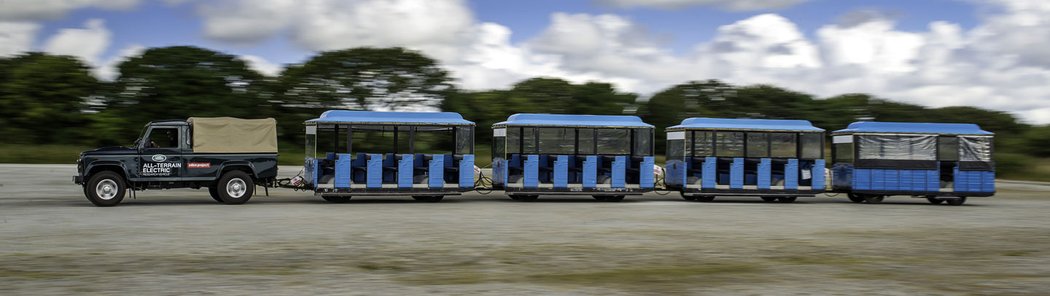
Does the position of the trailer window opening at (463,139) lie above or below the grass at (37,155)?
above

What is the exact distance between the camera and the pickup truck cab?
63.7ft

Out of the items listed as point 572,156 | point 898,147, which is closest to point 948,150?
point 898,147

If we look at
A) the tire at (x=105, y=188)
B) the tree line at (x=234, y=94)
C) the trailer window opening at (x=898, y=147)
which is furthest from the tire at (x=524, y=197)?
the tree line at (x=234, y=94)

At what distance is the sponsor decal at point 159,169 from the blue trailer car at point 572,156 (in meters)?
8.17

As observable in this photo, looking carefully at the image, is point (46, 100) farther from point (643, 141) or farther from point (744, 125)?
point (744, 125)

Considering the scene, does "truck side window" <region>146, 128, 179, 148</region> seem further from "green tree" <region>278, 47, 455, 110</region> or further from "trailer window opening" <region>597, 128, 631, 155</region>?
"green tree" <region>278, 47, 455, 110</region>

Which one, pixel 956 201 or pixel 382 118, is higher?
pixel 382 118

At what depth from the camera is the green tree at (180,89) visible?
163 feet

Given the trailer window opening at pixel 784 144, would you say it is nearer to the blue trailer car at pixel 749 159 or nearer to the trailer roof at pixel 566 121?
the blue trailer car at pixel 749 159

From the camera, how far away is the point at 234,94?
5112 centimetres

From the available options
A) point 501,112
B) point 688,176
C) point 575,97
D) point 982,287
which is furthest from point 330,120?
point 575,97

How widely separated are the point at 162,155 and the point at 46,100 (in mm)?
36285

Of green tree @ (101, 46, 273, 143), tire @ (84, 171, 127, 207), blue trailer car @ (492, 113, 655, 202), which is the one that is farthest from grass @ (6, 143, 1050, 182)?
tire @ (84, 171, 127, 207)

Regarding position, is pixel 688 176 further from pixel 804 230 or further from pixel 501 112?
pixel 501 112
